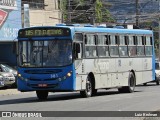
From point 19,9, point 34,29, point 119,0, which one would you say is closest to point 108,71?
point 34,29

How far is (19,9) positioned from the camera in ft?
141

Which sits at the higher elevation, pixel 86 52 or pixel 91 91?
pixel 86 52

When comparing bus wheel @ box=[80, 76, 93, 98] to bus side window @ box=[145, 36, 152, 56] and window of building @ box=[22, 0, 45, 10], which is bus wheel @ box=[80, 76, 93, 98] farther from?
window of building @ box=[22, 0, 45, 10]

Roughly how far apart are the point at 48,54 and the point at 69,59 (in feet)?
2.84

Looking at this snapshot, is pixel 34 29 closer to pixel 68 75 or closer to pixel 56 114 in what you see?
pixel 68 75

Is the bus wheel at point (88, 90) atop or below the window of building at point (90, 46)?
below

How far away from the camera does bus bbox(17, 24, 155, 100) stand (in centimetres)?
2077

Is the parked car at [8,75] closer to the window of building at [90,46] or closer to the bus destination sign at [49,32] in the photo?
the window of building at [90,46]

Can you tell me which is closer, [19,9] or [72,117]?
[72,117]

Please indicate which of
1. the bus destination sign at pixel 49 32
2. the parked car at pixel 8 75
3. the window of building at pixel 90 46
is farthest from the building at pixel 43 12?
the bus destination sign at pixel 49 32

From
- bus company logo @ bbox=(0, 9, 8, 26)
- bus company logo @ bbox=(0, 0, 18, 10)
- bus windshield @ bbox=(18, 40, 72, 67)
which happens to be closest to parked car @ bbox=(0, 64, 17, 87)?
bus company logo @ bbox=(0, 9, 8, 26)

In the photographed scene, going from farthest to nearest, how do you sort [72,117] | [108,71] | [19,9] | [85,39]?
[19,9] → [108,71] → [85,39] → [72,117]

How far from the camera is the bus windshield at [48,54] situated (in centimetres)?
2083

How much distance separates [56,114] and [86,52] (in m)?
7.45
